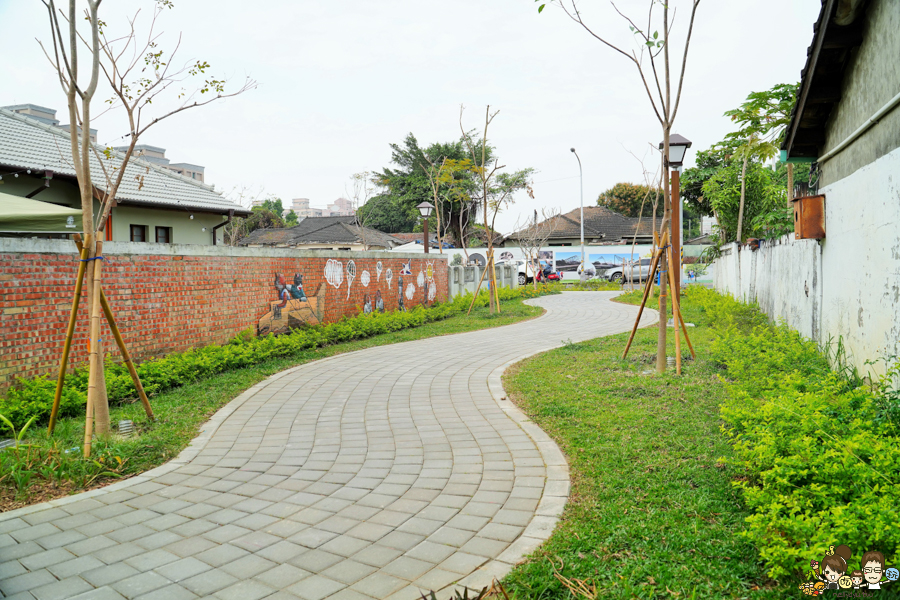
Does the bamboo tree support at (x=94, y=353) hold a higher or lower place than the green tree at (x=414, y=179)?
lower

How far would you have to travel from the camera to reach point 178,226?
17.6 metres

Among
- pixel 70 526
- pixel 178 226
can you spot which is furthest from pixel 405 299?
pixel 70 526

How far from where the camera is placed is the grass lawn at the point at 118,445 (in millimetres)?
4254

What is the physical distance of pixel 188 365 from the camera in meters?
7.73

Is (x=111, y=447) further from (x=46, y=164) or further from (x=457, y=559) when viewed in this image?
(x=46, y=164)

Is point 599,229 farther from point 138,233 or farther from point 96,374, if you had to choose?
point 96,374

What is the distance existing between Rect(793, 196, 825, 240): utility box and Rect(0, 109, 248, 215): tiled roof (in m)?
10.3

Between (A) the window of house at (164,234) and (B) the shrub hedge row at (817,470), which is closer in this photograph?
(B) the shrub hedge row at (817,470)

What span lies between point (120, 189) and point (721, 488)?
52.3ft

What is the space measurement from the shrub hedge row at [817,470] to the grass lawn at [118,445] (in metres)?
4.41

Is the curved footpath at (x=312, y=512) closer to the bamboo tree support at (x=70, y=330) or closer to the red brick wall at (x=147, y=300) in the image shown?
the bamboo tree support at (x=70, y=330)

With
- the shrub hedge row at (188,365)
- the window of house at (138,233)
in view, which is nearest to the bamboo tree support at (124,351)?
the shrub hedge row at (188,365)

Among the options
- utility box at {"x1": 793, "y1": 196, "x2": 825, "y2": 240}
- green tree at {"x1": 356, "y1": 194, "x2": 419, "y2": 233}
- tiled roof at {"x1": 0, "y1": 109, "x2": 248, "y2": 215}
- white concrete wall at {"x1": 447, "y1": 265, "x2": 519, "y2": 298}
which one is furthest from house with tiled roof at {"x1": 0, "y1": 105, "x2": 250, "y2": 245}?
green tree at {"x1": 356, "y1": 194, "x2": 419, "y2": 233}

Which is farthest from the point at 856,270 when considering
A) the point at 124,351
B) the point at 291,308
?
the point at 291,308
